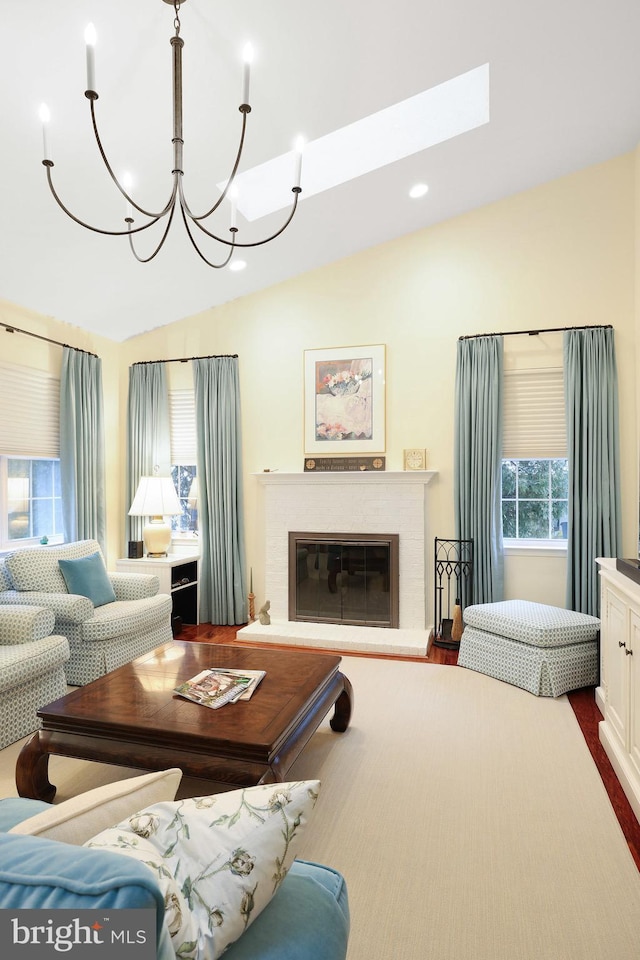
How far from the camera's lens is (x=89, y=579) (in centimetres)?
392

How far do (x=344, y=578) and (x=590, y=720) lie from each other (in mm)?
2243

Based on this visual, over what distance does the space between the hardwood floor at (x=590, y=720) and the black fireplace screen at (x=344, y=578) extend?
54 centimetres

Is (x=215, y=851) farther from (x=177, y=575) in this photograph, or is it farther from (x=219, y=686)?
(x=177, y=575)

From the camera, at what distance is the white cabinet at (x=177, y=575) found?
477cm

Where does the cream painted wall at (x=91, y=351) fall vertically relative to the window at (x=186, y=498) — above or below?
above

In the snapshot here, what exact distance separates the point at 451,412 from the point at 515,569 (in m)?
1.38

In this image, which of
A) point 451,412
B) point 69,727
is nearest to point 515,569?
point 451,412

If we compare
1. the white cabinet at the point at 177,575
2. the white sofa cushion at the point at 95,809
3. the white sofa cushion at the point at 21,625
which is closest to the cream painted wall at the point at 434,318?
the white cabinet at the point at 177,575

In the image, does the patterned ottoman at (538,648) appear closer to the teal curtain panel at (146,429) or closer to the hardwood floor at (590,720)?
the hardwood floor at (590,720)

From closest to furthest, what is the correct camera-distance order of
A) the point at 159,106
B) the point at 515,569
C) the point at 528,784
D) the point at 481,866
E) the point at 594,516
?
1. the point at 481,866
2. the point at 528,784
3. the point at 159,106
4. the point at 594,516
5. the point at 515,569

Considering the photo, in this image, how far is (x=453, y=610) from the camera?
15.2ft

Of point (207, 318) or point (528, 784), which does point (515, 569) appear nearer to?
point (528, 784)

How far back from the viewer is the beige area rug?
5.41 ft

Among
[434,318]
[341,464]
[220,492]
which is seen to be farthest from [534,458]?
[220,492]
